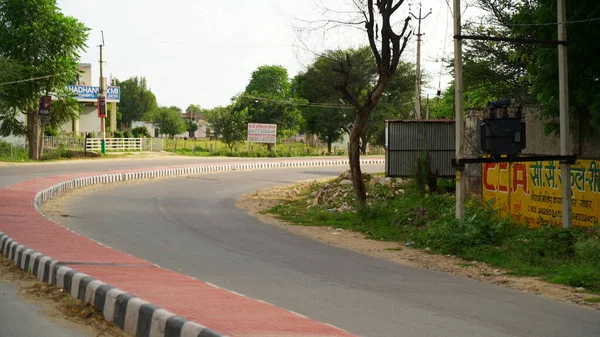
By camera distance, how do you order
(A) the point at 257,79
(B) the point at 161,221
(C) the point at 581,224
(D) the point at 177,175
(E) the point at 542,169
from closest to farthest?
1. (C) the point at 581,224
2. (E) the point at 542,169
3. (B) the point at 161,221
4. (D) the point at 177,175
5. (A) the point at 257,79

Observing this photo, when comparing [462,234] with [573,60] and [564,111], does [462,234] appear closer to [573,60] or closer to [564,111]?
[564,111]

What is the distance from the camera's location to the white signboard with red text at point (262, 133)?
60.4 metres

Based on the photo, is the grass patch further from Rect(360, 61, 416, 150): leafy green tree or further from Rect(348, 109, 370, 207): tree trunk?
Rect(360, 61, 416, 150): leafy green tree

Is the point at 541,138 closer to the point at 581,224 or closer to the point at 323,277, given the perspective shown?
the point at 581,224

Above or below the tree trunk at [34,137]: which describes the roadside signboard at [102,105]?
above

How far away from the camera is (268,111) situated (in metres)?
73.0

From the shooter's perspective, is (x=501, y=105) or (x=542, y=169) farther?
(x=542, y=169)

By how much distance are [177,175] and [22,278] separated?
2824cm

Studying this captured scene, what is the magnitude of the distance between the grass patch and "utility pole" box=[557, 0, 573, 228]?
0.43 metres

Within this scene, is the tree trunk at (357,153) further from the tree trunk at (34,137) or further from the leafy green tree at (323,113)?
the leafy green tree at (323,113)

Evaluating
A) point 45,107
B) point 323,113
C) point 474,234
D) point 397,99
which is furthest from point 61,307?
point 323,113

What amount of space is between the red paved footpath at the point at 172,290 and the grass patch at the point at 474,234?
Answer: 529 centimetres

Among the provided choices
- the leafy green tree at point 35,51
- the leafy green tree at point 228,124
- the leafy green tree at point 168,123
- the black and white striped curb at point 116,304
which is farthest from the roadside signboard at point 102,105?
the leafy green tree at point 168,123

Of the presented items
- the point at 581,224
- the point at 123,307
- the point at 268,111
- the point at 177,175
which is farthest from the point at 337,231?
the point at 268,111
